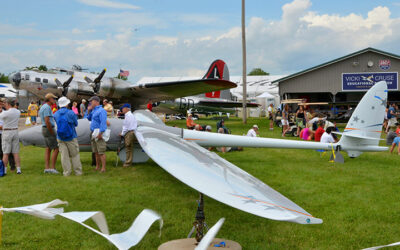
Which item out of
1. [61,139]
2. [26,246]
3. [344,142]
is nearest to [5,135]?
[61,139]

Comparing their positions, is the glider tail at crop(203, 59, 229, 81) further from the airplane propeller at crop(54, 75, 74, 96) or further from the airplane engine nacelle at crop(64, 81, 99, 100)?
the airplane propeller at crop(54, 75, 74, 96)

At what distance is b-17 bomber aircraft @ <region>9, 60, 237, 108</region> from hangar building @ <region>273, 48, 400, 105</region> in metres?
11.0

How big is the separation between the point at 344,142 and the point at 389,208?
13.8 feet

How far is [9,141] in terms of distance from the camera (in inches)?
315

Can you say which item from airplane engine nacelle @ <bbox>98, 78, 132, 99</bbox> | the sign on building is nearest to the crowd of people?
airplane engine nacelle @ <bbox>98, 78, 132, 99</bbox>

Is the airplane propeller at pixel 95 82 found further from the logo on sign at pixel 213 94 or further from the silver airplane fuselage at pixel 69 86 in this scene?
the logo on sign at pixel 213 94

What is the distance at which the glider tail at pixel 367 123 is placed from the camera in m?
9.01

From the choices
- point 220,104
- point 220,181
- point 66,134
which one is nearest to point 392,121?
point 220,104

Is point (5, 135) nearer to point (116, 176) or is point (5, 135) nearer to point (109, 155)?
point (116, 176)

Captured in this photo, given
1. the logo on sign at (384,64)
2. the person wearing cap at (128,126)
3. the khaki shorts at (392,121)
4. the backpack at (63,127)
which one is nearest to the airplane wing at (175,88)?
the person wearing cap at (128,126)

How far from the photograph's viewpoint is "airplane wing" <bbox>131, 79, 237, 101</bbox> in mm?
17844

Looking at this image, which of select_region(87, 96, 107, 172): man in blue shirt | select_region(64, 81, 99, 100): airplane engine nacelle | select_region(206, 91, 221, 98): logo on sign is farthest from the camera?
select_region(206, 91, 221, 98): logo on sign

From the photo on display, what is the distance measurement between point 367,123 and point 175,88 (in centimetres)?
1220

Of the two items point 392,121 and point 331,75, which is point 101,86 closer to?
point 392,121
